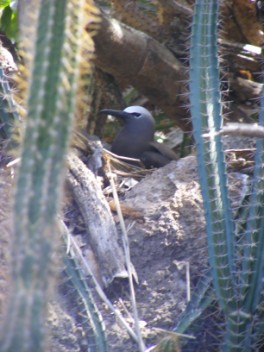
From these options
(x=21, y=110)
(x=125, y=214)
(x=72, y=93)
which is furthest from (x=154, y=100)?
(x=72, y=93)

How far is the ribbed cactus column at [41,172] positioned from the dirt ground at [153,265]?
69.9 inches

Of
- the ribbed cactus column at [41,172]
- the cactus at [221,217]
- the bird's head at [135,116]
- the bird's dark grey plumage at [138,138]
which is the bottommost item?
the bird's dark grey plumage at [138,138]

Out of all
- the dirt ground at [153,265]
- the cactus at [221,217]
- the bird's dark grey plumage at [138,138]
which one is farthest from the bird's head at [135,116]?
the cactus at [221,217]

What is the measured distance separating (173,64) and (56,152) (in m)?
3.89

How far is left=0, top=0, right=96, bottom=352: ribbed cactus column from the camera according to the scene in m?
2.05

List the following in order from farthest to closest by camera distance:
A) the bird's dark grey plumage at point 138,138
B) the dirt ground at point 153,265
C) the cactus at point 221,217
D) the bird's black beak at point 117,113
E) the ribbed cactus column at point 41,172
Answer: the bird's dark grey plumage at point 138,138, the bird's black beak at point 117,113, the dirt ground at point 153,265, the cactus at point 221,217, the ribbed cactus column at point 41,172

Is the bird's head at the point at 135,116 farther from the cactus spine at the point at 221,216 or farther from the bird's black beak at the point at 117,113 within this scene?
the cactus spine at the point at 221,216

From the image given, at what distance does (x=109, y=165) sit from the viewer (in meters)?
5.32

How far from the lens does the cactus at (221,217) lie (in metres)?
3.86

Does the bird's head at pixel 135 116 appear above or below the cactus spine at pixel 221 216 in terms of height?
below

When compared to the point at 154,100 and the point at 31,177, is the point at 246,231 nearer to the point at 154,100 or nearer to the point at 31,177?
the point at 31,177

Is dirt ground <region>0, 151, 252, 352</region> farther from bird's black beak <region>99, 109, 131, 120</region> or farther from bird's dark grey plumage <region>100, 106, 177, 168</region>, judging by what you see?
bird's dark grey plumage <region>100, 106, 177, 168</region>

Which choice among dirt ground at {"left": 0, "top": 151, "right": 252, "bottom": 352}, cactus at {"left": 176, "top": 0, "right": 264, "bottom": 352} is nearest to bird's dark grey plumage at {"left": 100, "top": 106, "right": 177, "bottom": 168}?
dirt ground at {"left": 0, "top": 151, "right": 252, "bottom": 352}

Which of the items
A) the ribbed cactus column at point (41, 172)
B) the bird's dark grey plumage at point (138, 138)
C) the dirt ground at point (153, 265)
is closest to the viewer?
the ribbed cactus column at point (41, 172)
